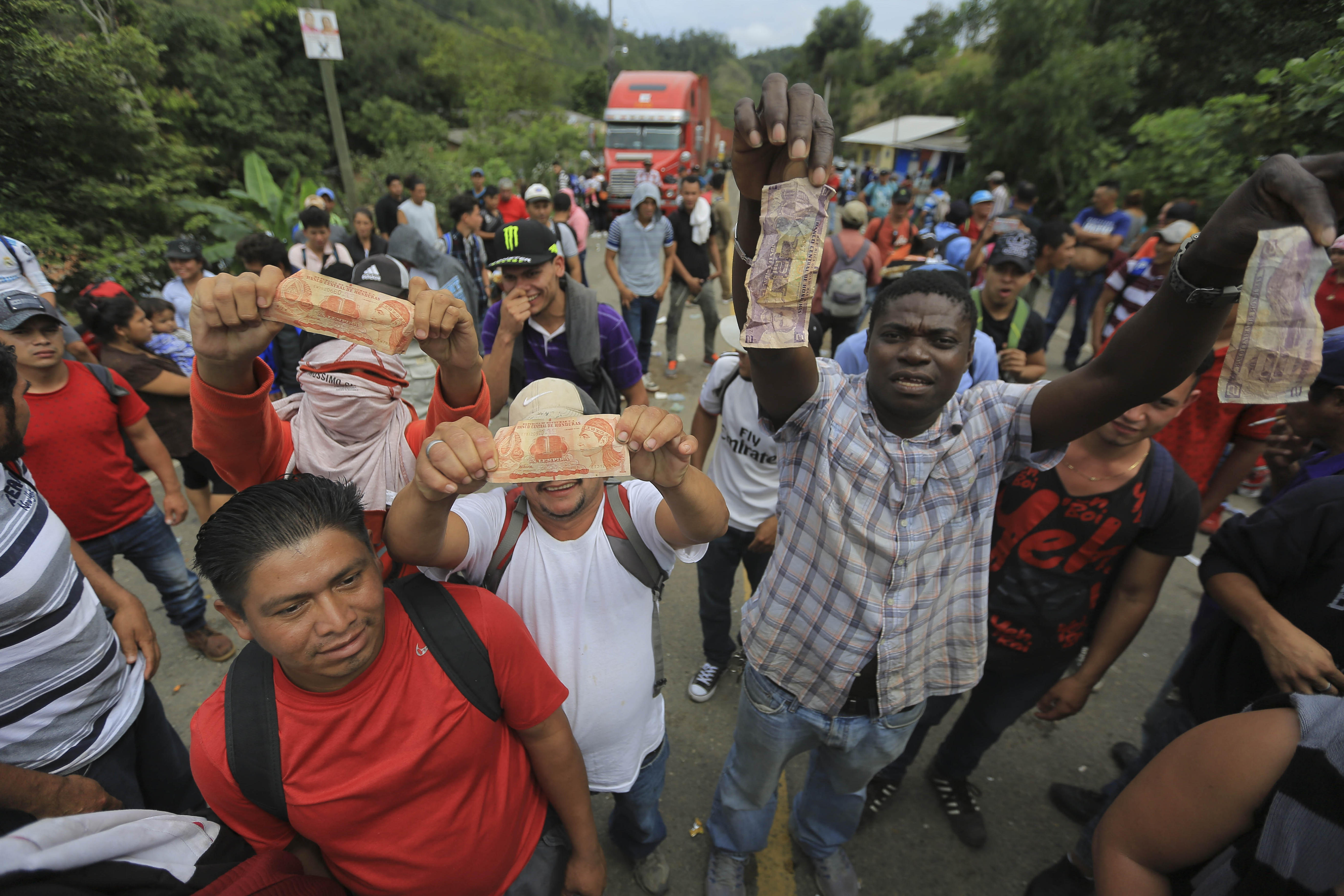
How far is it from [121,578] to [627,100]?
61.0 feet

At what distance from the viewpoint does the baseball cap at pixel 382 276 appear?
2.40 metres

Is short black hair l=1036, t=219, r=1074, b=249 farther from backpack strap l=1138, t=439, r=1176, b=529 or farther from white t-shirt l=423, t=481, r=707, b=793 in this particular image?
white t-shirt l=423, t=481, r=707, b=793

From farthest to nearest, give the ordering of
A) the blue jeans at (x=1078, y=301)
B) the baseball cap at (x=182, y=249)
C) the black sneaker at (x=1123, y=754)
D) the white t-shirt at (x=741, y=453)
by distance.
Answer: the blue jeans at (x=1078, y=301) < the baseball cap at (x=182, y=249) < the black sneaker at (x=1123, y=754) < the white t-shirt at (x=741, y=453)

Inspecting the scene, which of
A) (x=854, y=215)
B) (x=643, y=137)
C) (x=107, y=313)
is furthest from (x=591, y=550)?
(x=643, y=137)

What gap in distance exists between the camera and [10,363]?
1960mm

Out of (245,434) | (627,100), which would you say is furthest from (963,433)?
(627,100)

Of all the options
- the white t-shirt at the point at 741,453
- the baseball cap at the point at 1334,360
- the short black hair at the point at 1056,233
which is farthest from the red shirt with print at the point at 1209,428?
the short black hair at the point at 1056,233

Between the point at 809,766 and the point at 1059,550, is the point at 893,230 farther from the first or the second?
the point at 809,766

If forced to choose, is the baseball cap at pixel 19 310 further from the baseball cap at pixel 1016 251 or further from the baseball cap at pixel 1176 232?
the baseball cap at pixel 1176 232

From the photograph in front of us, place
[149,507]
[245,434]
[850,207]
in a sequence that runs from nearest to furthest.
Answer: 1. [245,434]
2. [149,507]
3. [850,207]

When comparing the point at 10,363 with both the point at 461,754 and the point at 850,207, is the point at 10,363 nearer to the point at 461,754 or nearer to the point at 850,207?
the point at 461,754

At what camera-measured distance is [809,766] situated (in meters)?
2.47

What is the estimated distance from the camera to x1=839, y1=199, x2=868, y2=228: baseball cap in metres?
6.27

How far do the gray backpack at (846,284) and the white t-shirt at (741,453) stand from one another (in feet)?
10.2
